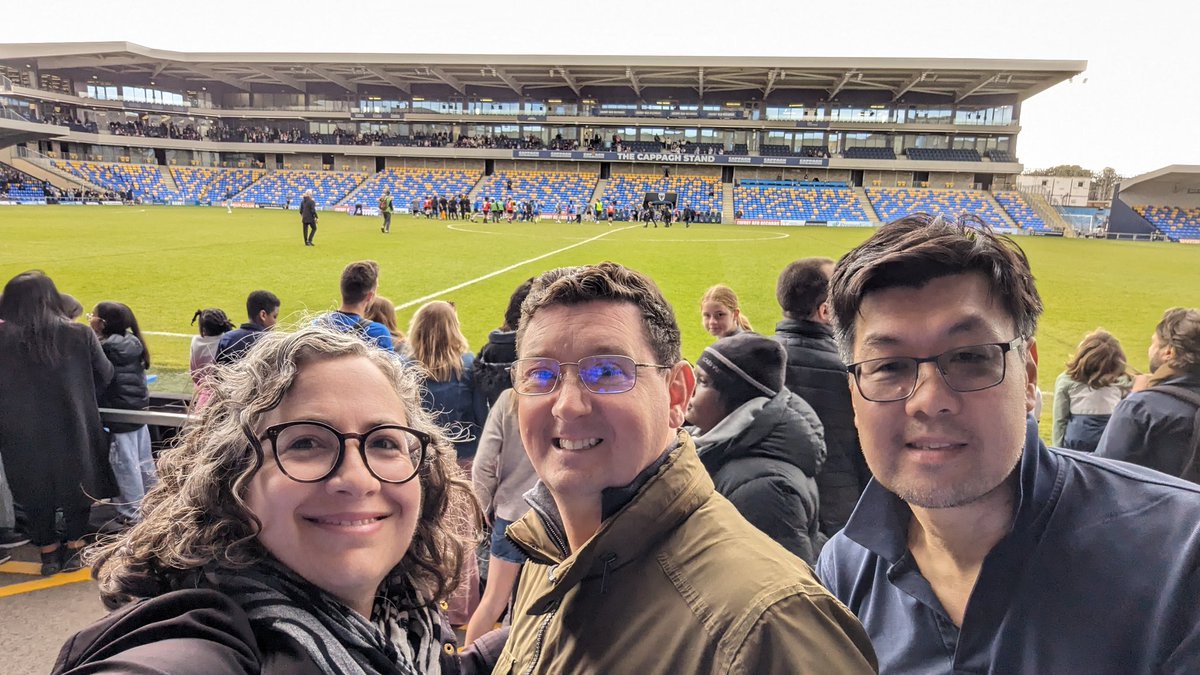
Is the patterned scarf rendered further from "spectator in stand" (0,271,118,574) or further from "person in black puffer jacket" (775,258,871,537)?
"spectator in stand" (0,271,118,574)

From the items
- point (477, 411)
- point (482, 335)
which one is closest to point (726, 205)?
point (482, 335)

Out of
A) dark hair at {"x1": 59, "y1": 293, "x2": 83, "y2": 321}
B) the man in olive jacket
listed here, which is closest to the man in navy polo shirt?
the man in olive jacket

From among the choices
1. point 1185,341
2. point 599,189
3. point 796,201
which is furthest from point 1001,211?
point 1185,341

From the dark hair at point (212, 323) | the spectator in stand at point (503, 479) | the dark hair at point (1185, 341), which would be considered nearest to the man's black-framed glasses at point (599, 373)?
the spectator in stand at point (503, 479)

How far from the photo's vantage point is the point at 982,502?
1.67 metres

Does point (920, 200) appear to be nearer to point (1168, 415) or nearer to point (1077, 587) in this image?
point (1168, 415)

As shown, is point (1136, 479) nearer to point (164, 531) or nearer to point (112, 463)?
point (164, 531)

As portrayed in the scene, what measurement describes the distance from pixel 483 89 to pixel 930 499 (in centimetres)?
7043

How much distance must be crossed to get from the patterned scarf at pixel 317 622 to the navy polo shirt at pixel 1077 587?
130 centimetres

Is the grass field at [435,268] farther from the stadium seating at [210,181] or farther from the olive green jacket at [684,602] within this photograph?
the stadium seating at [210,181]

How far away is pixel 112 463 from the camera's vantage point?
5250mm

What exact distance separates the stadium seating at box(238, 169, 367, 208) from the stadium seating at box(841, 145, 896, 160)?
46534 mm

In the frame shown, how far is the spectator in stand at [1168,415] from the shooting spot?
335 centimetres

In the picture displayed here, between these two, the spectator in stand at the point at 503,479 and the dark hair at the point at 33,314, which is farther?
the dark hair at the point at 33,314
